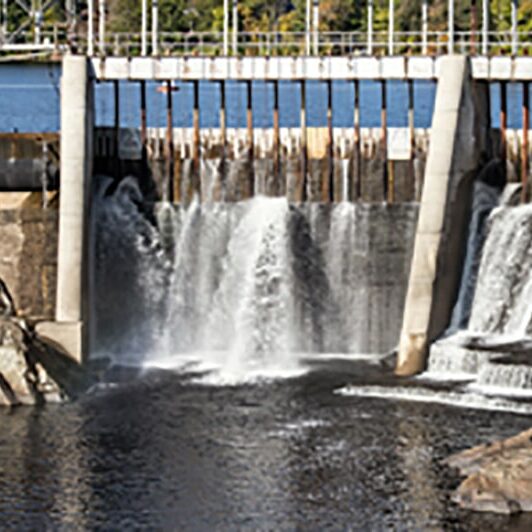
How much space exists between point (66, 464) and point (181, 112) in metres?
85.8

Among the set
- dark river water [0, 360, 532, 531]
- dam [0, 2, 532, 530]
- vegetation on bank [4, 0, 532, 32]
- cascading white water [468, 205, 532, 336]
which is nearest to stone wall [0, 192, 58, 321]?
dam [0, 2, 532, 530]

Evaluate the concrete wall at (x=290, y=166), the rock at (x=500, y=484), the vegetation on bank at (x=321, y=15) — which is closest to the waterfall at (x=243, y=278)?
the concrete wall at (x=290, y=166)

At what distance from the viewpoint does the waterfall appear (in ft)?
244

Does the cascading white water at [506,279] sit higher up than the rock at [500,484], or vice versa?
the cascading white water at [506,279]

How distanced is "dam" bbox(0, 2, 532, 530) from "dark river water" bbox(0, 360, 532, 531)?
0.65 feet

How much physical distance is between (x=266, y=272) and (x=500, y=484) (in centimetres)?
2506

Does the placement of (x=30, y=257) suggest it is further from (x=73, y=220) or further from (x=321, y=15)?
(x=321, y=15)

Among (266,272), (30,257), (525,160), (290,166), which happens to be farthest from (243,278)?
(525,160)

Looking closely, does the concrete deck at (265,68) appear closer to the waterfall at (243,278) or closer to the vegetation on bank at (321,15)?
the waterfall at (243,278)

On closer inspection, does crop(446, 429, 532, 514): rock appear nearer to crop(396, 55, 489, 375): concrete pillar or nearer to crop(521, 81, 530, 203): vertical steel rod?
crop(396, 55, 489, 375): concrete pillar

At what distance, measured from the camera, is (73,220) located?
7075 cm

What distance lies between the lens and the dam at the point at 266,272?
204 ft

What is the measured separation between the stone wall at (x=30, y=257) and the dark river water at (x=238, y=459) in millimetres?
6280

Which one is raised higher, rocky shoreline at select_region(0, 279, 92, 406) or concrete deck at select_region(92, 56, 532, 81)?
concrete deck at select_region(92, 56, 532, 81)
